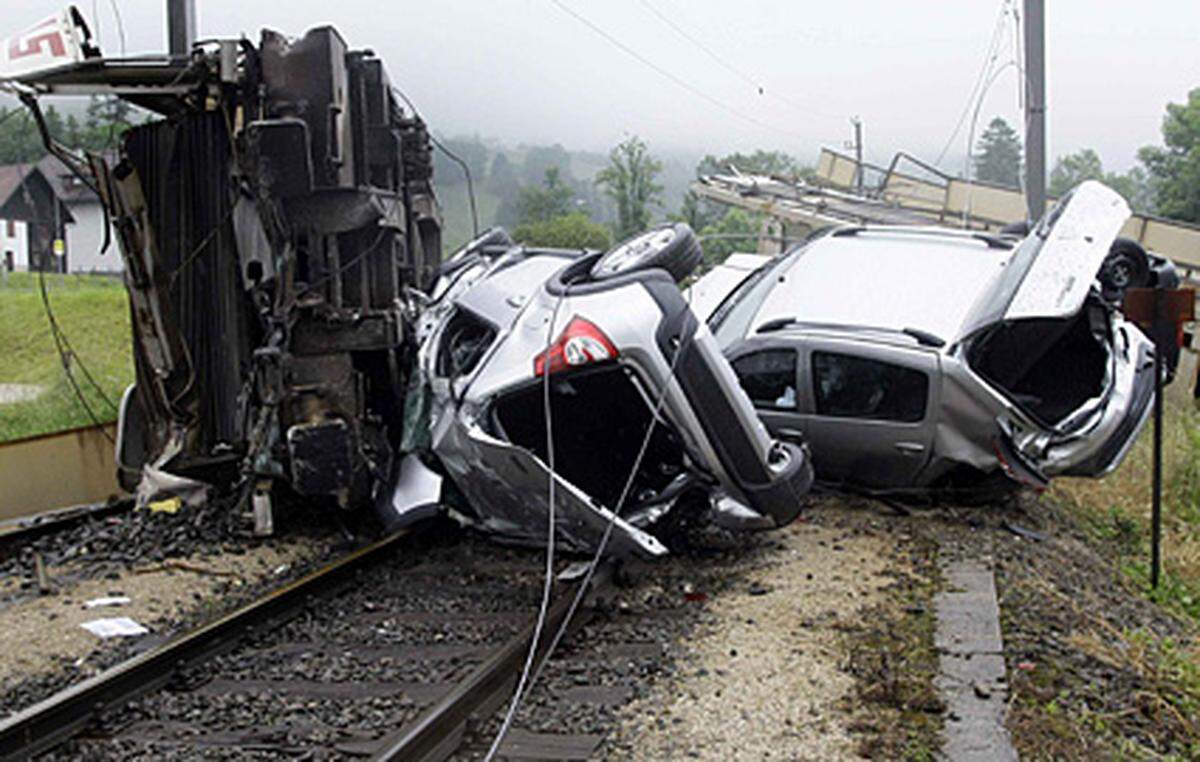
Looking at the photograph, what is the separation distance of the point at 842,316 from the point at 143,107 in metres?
5.40

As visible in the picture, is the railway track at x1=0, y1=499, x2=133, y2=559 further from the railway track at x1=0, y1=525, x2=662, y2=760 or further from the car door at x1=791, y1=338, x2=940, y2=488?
the car door at x1=791, y1=338, x2=940, y2=488

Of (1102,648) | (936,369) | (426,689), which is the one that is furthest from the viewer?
(936,369)

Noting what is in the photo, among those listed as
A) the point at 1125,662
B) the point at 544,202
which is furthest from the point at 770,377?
the point at 544,202

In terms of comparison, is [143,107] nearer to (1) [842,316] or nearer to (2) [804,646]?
(1) [842,316]

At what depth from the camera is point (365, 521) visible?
30.9 feet

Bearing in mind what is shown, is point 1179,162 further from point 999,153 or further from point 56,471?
point 999,153

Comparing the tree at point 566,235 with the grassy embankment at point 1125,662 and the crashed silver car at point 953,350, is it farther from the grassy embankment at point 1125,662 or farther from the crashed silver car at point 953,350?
the grassy embankment at point 1125,662

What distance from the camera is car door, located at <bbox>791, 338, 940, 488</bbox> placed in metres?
9.21

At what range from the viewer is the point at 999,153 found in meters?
95.6

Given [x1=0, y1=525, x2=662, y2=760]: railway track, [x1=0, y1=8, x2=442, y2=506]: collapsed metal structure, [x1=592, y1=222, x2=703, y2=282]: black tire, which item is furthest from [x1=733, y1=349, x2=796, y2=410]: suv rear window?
[x1=0, y1=525, x2=662, y2=760]: railway track

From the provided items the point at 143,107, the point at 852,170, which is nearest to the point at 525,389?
the point at 143,107

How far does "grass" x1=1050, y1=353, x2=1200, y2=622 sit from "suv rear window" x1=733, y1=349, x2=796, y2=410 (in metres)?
2.70

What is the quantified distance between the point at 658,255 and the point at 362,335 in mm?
2431

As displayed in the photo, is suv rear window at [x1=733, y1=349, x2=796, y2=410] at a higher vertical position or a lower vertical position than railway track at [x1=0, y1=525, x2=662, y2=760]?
higher
